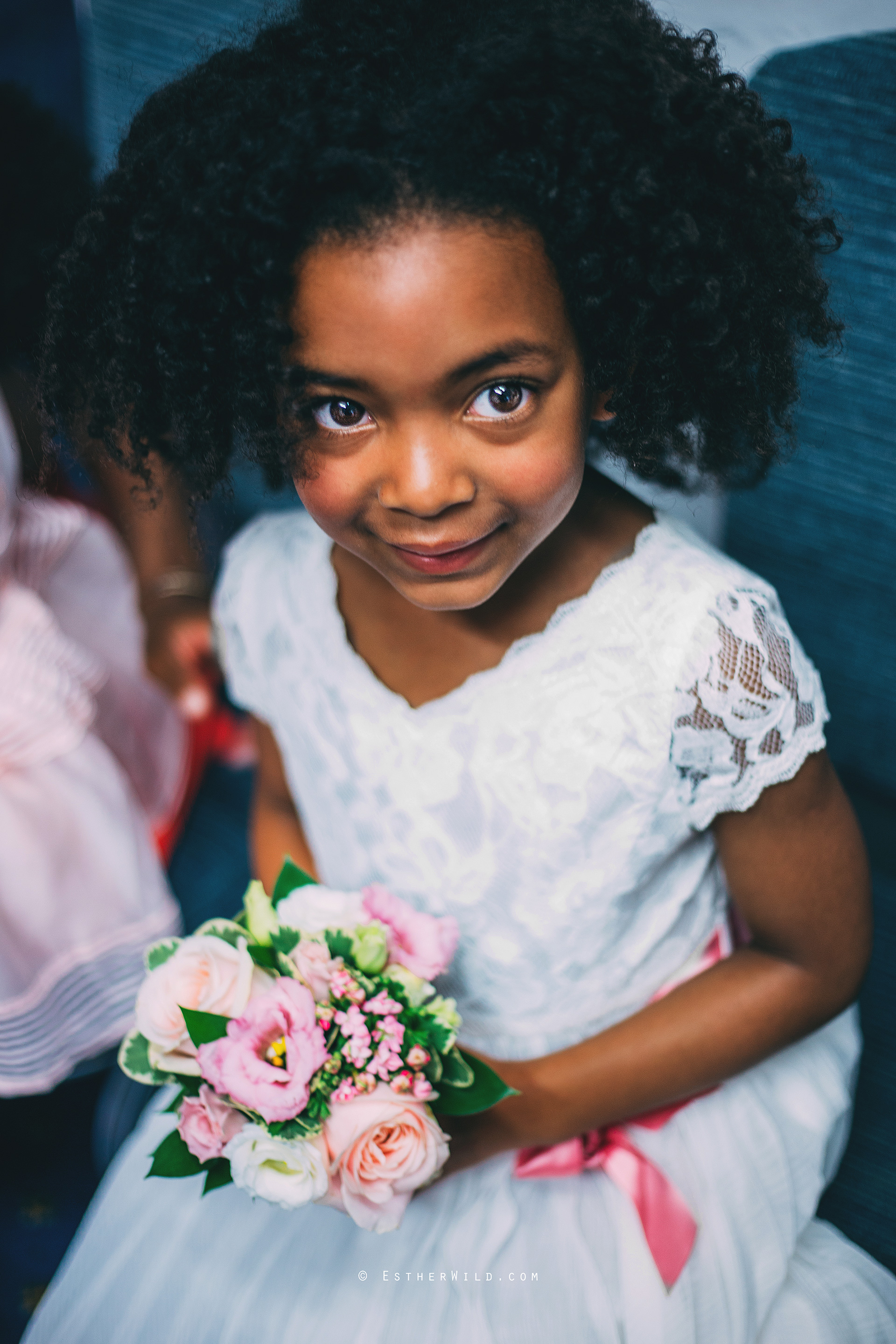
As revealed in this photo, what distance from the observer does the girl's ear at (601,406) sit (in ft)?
2.50

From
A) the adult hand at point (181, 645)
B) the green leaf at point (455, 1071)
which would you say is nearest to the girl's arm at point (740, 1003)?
the green leaf at point (455, 1071)

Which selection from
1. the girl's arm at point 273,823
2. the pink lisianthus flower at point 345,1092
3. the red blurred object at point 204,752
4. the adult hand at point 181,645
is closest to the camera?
the pink lisianthus flower at point 345,1092

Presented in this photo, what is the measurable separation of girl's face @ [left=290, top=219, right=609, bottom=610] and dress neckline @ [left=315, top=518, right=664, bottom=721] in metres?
0.12

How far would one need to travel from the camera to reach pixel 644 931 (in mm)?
962

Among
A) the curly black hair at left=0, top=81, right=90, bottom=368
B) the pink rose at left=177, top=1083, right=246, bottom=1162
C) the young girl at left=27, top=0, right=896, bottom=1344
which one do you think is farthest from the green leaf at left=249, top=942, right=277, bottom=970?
the curly black hair at left=0, top=81, right=90, bottom=368

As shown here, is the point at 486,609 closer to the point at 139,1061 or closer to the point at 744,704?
the point at 744,704

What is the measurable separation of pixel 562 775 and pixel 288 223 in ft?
1.63

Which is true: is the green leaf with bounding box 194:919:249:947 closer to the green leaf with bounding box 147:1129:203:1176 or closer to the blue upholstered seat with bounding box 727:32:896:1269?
the green leaf with bounding box 147:1129:203:1176

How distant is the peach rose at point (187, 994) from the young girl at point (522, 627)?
9.3 inches

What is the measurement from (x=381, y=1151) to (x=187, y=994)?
20 cm

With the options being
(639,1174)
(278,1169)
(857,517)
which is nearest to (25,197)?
(857,517)

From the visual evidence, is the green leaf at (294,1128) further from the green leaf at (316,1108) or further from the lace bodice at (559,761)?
the lace bodice at (559,761)

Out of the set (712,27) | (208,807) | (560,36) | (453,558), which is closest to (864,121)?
(712,27)

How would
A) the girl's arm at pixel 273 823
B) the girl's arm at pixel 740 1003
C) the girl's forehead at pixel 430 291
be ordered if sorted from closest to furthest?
the girl's forehead at pixel 430 291
the girl's arm at pixel 740 1003
the girl's arm at pixel 273 823
